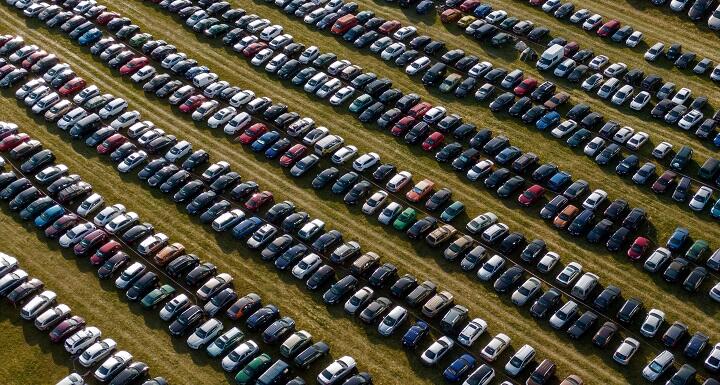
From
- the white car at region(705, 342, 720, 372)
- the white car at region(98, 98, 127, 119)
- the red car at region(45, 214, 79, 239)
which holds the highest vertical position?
the white car at region(98, 98, 127, 119)

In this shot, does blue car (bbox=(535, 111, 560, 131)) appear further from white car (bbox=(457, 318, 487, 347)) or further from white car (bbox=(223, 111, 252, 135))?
white car (bbox=(223, 111, 252, 135))

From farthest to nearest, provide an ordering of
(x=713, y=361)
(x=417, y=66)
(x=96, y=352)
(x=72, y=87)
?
(x=417, y=66) → (x=72, y=87) → (x=96, y=352) → (x=713, y=361)

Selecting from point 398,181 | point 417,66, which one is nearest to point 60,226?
point 398,181

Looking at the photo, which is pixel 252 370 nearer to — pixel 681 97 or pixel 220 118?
pixel 220 118

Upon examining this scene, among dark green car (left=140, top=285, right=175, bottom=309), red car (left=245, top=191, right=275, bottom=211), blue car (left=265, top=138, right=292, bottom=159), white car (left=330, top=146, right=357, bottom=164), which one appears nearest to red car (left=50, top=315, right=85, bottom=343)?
dark green car (left=140, top=285, right=175, bottom=309)

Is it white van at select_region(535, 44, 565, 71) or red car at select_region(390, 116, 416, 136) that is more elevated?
white van at select_region(535, 44, 565, 71)

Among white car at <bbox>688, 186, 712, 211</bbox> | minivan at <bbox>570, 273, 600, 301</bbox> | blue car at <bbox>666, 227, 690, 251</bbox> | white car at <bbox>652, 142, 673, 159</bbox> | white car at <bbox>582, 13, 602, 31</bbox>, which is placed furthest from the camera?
white car at <bbox>582, 13, 602, 31</bbox>

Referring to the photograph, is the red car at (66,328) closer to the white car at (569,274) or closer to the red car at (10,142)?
the red car at (10,142)
